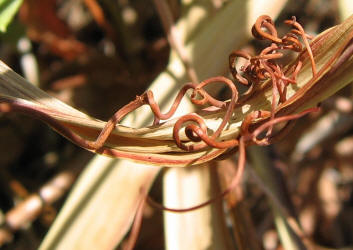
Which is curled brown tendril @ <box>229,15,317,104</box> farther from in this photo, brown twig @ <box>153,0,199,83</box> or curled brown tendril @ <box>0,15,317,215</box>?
brown twig @ <box>153,0,199,83</box>

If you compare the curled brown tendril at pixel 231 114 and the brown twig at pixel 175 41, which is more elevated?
the brown twig at pixel 175 41

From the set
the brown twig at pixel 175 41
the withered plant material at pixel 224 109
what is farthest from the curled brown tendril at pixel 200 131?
the brown twig at pixel 175 41

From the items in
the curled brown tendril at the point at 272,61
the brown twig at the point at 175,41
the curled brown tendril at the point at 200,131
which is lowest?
the curled brown tendril at the point at 200,131

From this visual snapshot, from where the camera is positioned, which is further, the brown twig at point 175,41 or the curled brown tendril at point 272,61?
the brown twig at point 175,41

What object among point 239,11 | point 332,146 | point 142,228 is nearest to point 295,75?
point 239,11

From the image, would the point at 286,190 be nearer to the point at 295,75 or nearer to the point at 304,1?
the point at 295,75

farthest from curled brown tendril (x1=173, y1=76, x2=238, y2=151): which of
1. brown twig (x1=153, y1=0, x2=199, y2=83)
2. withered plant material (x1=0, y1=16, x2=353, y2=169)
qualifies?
brown twig (x1=153, y1=0, x2=199, y2=83)

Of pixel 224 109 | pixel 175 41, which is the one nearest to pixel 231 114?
pixel 224 109

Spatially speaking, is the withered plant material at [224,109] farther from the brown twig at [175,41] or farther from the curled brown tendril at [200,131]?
the brown twig at [175,41]

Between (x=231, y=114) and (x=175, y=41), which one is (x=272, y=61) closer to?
(x=231, y=114)
